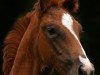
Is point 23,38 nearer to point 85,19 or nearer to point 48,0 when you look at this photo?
point 48,0

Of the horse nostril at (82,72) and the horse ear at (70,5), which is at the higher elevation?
the horse ear at (70,5)

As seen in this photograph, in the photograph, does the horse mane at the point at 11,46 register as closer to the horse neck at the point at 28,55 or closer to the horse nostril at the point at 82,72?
the horse neck at the point at 28,55

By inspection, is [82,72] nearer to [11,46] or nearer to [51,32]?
[51,32]

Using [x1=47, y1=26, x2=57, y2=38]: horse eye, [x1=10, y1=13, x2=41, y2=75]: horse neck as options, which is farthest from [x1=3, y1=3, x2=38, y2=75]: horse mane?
[x1=47, y1=26, x2=57, y2=38]: horse eye

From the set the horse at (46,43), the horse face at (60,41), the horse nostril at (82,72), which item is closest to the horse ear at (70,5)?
the horse at (46,43)

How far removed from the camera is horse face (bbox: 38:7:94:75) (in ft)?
23.5

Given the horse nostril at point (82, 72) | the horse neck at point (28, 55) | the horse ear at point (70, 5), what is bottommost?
the horse nostril at point (82, 72)

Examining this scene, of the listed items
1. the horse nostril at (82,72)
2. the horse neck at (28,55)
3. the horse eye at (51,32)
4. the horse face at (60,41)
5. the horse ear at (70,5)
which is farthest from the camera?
the horse ear at (70,5)

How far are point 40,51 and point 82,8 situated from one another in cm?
735

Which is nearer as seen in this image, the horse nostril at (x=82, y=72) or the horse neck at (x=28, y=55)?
the horse nostril at (x=82, y=72)

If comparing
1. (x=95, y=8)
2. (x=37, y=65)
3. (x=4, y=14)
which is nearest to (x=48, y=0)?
(x=37, y=65)

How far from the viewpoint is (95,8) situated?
47.6 feet

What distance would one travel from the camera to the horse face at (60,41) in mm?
7168

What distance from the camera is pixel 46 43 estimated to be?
7.46 metres
